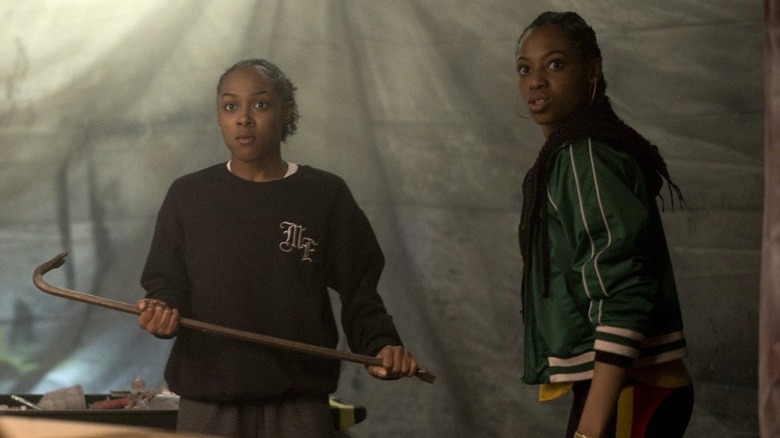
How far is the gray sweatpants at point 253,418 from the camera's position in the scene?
1.77 meters

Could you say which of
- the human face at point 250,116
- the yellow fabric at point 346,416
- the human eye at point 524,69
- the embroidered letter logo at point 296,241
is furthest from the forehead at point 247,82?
the yellow fabric at point 346,416

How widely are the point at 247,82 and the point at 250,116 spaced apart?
2.7 inches

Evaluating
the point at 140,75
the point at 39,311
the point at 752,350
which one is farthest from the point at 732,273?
the point at 39,311

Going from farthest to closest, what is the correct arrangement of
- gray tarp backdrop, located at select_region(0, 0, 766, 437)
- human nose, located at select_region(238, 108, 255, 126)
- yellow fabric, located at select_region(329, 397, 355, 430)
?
gray tarp backdrop, located at select_region(0, 0, 766, 437)
yellow fabric, located at select_region(329, 397, 355, 430)
human nose, located at select_region(238, 108, 255, 126)

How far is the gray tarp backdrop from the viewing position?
255 cm

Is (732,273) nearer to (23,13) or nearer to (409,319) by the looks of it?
(409,319)

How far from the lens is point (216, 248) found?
1859 millimetres

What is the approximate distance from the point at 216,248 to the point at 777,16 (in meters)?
1.03

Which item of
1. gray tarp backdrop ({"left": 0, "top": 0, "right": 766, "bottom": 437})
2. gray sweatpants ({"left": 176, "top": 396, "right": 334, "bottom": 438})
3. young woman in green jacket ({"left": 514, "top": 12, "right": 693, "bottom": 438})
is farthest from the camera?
gray tarp backdrop ({"left": 0, "top": 0, "right": 766, "bottom": 437})

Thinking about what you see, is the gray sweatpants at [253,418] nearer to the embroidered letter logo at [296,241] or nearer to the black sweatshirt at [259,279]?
the black sweatshirt at [259,279]

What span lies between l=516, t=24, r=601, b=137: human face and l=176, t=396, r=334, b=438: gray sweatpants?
2.13 feet

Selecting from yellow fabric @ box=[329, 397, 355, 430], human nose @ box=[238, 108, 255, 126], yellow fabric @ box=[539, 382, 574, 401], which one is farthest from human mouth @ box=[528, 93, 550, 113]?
yellow fabric @ box=[329, 397, 355, 430]

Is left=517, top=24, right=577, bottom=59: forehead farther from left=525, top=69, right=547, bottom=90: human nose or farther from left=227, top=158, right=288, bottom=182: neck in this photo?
left=227, top=158, right=288, bottom=182: neck

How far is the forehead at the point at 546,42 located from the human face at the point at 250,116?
524 mm
